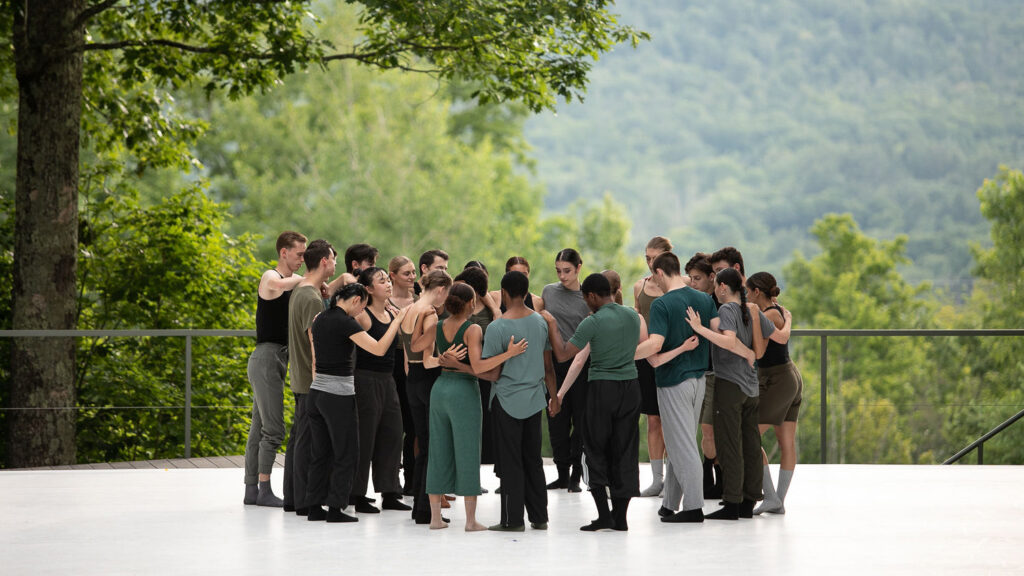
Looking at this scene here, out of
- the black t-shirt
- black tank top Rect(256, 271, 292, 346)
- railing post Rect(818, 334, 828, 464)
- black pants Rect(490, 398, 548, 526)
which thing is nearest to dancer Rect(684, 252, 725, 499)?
black pants Rect(490, 398, 548, 526)

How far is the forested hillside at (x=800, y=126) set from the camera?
8356 centimetres

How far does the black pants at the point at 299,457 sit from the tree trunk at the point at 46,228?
4.69 m

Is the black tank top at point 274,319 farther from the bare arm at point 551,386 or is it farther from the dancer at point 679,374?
the dancer at point 679,374

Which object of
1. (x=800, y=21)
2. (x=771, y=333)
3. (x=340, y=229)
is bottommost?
(x=771, y=333)

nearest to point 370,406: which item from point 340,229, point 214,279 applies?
point 214,279

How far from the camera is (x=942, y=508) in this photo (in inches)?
317

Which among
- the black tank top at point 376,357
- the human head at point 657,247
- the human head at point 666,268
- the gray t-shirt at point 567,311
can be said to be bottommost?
the black tank top at point 376,357

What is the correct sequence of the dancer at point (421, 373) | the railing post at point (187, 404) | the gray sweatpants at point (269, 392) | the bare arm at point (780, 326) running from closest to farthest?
the dancer at point (421, 373), the bare arm at point (780, 326), the gray sweatpants at point (269, 392), the railing post at point (187, 404)

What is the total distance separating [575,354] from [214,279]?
333 inches

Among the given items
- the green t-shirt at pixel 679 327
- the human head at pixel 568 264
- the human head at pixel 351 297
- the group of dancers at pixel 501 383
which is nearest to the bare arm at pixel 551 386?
the group of dancers at pixel 501 383

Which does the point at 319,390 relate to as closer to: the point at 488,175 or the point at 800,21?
the point at 488,175

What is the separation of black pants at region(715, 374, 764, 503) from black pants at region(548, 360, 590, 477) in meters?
1.16

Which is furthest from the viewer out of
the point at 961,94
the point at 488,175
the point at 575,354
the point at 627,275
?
the point at 961,94

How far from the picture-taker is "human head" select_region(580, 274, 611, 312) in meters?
6.85
